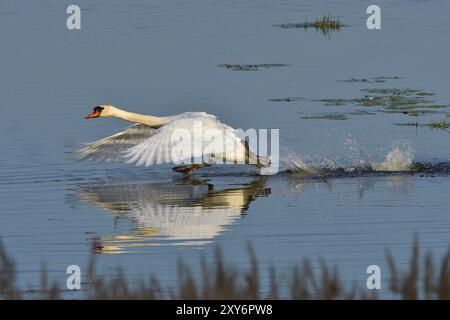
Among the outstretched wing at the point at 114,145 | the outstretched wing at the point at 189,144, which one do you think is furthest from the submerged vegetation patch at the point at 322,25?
the outstretched wing at the point at 189,144

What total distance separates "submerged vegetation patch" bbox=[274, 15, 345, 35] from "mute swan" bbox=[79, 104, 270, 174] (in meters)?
11.1

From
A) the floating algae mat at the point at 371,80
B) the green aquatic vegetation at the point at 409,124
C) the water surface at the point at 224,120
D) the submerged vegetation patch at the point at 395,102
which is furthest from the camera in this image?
the floating algae mat at the point at 371,80

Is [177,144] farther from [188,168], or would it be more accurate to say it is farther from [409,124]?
[409,124]

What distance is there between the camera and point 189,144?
1558 cm

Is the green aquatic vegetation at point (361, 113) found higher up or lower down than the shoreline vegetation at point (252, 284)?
higher up

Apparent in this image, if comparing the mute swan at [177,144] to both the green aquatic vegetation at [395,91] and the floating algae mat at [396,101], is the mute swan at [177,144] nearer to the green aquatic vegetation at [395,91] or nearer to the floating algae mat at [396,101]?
the floating algae mat at [396,101]

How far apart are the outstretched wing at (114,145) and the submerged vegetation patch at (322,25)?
36.1ft

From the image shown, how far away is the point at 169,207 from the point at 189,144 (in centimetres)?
108

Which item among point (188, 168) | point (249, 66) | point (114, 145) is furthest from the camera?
point (249, 66)

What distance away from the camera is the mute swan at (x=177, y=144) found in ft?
49.8

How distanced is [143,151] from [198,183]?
5.08 ft

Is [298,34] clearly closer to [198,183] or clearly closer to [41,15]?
[41,15]

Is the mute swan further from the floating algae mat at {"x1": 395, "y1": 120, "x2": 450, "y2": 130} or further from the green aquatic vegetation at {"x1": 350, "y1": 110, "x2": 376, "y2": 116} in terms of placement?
the green aquatic vegetation at {"x1": 350, "y1": 110, "x2": 376, "y2": 116}

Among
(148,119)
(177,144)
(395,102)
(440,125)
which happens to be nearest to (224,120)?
(395,102)
